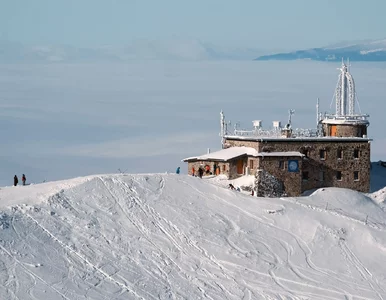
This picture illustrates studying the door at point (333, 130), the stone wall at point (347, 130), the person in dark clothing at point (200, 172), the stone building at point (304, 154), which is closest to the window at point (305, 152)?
the stone building at point (304, 154)

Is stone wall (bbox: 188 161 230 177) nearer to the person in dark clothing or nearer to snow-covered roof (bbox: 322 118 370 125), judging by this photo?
the person in dark clothing

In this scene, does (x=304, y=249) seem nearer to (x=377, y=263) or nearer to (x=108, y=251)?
(x=377, y=263)

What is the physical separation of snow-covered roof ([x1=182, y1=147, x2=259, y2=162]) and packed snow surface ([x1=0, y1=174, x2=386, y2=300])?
10.0 ft

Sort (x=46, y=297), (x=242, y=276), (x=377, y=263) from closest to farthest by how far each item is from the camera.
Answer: (x=46, y=297) → (x=242, y=276) → (x=377, y=263)

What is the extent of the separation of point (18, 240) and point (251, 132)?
1811 cm

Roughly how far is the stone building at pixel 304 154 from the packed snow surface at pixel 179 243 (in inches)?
88.5

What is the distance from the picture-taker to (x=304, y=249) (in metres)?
57.8

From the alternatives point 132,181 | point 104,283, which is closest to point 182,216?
point 132,181

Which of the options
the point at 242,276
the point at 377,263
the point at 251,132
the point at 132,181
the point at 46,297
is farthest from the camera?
the point at 251,132

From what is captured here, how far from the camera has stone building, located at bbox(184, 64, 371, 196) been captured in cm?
6556

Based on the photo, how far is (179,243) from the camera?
5656cm

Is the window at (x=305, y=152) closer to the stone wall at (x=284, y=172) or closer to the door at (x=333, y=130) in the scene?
the stone wall at (x=284, y=172)

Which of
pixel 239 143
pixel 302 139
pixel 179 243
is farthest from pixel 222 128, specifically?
pixel 179 243

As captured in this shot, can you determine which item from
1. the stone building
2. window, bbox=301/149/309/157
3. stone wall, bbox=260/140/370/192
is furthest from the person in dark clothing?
window, bbox=301/149/309/157
